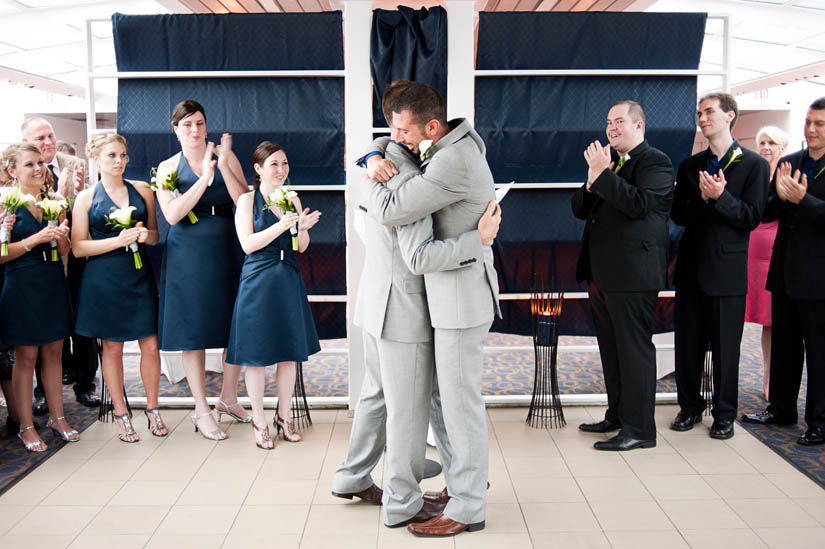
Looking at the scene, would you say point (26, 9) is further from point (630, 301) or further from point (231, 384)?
point (630, 301)

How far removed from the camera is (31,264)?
12.8ft

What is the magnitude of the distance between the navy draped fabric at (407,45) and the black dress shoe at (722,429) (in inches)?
101

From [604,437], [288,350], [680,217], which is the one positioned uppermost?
[680,217]

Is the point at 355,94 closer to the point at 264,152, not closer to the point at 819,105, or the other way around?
the point at 264,152

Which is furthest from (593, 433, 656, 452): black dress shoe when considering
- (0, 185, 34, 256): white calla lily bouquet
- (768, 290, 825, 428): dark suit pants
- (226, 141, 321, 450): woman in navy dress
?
(0, 185, 34, 256): white calla lily bouquet

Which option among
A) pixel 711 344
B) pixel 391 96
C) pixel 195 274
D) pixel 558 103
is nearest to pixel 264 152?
pixel 195 274

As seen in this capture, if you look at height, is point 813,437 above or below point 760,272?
below

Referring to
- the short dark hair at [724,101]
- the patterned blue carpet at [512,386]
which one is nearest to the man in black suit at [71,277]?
the patterned blue carpet at [512,386]

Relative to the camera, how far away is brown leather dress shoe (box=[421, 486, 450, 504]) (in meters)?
3.23

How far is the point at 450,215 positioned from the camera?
2.80 meters

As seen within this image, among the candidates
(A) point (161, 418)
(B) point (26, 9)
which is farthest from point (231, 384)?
(B) point (26, 9)

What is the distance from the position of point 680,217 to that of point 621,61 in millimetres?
1065

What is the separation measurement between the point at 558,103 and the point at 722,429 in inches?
84.8

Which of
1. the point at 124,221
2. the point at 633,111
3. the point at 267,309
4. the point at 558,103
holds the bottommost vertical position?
the point at 267,309
